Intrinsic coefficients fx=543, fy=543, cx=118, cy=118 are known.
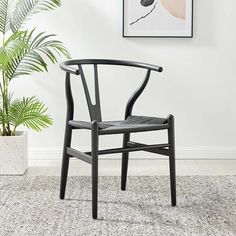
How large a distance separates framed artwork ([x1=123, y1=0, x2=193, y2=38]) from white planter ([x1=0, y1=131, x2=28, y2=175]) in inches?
43.6

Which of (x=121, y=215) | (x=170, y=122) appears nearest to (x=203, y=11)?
(x=170, y=122)

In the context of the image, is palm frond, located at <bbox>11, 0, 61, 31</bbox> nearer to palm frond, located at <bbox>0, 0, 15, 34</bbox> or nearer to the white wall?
palm frond, located at <bbox>0, 0, 15, 34</bbox>

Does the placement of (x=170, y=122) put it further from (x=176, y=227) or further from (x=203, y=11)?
(x=203, y=11)

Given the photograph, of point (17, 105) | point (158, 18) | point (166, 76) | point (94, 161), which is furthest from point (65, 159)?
point (158, 18)

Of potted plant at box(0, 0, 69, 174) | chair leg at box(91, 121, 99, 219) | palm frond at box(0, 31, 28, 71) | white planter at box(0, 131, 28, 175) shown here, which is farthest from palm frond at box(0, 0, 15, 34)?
chair leg at box(91, 121, 99, 219)

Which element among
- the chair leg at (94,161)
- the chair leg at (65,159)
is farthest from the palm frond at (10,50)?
the chair leg at (94,161)

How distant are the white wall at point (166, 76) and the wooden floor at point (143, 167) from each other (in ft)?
0.51

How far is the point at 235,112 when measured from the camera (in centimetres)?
403

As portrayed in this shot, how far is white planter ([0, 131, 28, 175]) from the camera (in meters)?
3.47

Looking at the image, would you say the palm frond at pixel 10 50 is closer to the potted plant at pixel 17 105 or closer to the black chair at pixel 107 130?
the potted plant at pixel 17 105

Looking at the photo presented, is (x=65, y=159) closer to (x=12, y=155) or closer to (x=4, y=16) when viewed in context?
(x=12, y=155)

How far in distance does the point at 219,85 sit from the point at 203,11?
552mm

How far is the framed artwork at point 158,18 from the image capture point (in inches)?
153

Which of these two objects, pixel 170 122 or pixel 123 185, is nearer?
pixel 170 122
